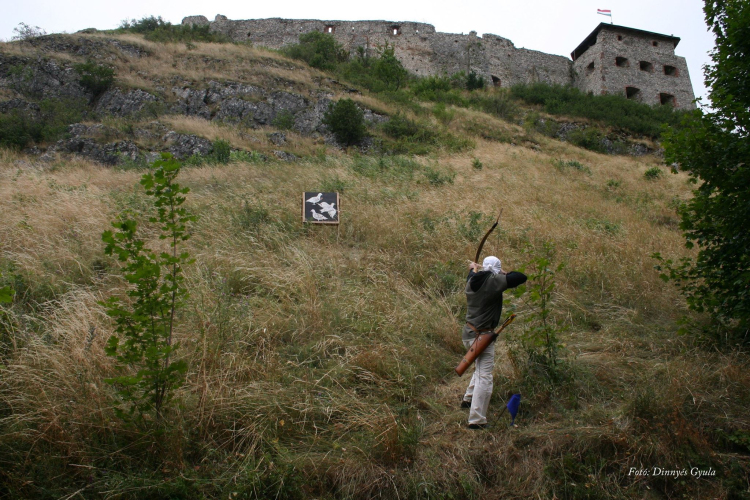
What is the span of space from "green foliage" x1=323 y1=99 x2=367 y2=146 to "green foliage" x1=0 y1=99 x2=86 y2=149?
8.94 meters

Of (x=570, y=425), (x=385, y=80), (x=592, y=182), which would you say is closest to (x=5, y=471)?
(x=570, y=425)

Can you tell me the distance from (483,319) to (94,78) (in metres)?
20.7

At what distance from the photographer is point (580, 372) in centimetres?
386

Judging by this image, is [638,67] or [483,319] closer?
[483,319]

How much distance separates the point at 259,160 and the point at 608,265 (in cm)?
901

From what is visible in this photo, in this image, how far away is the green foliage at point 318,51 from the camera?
24266 millimetres

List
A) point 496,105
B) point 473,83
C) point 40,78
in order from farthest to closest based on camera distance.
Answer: point 473,83, point 496,105, point 40,78

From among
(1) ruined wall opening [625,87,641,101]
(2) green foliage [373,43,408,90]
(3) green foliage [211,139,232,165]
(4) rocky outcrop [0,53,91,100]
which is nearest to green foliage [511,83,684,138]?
(1) ruined wall opening [625,87,641,101]

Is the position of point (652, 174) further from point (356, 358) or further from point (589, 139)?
point (356, 358)

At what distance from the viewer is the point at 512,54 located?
30812 mm

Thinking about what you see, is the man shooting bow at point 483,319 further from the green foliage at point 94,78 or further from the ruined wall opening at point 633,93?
the ruined wall opening at point 633,93

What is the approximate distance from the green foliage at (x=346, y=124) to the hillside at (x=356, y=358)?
6888mm

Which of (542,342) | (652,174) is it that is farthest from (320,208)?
(652,174)

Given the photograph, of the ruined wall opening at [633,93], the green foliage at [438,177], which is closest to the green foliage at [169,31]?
the green foliage at [438,177]
